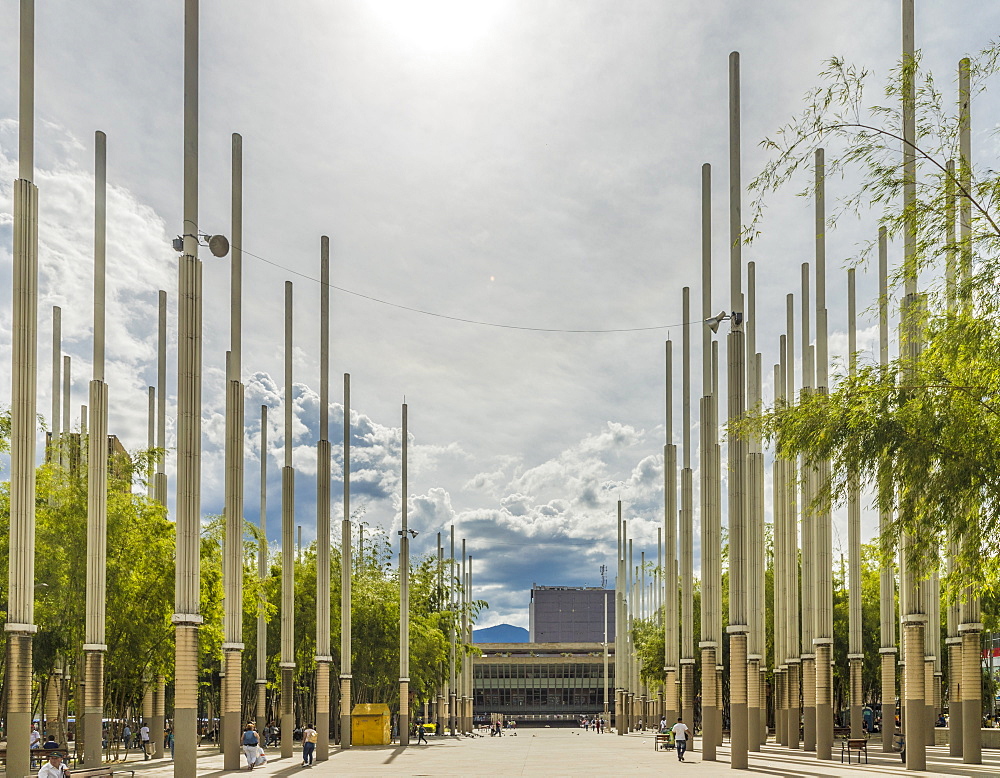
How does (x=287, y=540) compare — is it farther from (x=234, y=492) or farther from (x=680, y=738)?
(x=680, y=738)

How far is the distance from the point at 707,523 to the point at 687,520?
5836 mm

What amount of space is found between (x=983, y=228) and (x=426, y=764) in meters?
28.6

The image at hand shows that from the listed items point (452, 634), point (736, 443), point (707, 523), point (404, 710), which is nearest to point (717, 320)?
point (736, 443)

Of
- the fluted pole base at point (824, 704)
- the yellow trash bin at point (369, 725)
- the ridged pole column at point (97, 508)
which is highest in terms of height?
→ the ridged pole column at point (97, 508)

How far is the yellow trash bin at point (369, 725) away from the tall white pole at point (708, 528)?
46.9 ft

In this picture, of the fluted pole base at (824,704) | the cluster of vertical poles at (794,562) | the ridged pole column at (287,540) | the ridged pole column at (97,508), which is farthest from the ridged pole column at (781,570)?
the ridged pole column at (97,508)

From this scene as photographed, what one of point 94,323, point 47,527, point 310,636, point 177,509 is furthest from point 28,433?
point 310,636

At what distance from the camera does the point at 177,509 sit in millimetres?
29609

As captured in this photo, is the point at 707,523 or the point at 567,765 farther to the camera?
the point at 707,523

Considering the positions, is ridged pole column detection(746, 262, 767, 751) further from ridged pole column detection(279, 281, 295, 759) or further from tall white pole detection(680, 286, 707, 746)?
ridged pole column detection(279, 281, 295, 759)

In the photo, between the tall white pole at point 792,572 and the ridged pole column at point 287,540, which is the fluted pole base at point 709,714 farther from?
the ridged pole column at point 287,540

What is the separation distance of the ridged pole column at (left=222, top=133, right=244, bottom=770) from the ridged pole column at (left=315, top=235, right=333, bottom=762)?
332 inches

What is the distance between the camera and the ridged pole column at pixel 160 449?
1759 inches

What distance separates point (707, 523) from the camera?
165ft
